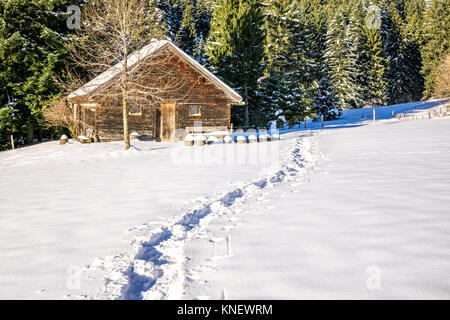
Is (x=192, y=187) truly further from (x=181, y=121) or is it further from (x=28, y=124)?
(x=28, y=124)

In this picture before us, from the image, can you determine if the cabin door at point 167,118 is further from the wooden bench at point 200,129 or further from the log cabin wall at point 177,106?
the wooden bench at point 200,129

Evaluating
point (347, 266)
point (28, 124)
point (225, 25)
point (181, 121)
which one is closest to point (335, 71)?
point (225, 25)

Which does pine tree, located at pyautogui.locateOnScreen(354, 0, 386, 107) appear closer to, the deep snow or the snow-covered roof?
the snow-covered roof

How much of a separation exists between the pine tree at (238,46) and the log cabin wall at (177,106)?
7.13m

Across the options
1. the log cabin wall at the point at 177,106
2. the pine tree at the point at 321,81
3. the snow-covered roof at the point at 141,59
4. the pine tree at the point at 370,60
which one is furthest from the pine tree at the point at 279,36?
the pine tree at the point at 370,60

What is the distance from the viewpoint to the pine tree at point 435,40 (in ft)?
162

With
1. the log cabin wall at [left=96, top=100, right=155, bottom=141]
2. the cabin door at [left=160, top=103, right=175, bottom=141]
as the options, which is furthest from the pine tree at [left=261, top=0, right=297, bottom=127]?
the log cabin wall at [left=96, top=100, right=155, bottom=141]

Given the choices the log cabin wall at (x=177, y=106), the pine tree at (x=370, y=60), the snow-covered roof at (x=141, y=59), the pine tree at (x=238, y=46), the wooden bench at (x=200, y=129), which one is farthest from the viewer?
the pine tree at (x=370, y=60)

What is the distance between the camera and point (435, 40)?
50.2 metres

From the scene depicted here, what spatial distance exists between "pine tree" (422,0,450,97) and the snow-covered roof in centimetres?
4682

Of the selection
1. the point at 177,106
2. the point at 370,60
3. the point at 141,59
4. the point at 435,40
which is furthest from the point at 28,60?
the point at 435,40

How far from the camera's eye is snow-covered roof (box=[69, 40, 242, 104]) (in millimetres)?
16172

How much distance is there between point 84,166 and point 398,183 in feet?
31.2

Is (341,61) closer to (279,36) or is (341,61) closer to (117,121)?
(279,36)
